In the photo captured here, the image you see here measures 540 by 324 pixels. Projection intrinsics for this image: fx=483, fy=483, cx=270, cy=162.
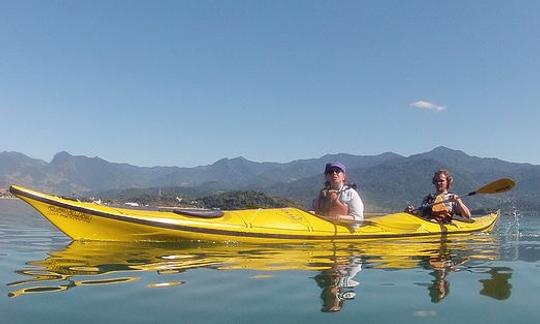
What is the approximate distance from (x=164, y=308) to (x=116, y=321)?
532 millimetres

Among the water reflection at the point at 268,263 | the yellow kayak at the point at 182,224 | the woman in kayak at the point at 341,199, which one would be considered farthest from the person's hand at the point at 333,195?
the water reflection at the point at 268,263

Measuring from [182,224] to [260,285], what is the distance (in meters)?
4.08

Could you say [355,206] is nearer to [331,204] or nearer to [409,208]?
[331,204]

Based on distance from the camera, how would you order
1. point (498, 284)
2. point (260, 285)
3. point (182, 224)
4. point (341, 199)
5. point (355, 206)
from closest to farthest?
point (260, 285) → point (498, 284) → point (182, 224) → point (355, 206) → point (341, 199)

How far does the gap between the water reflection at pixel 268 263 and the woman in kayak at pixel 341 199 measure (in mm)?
732

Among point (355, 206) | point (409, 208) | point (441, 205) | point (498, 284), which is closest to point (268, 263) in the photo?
point (498, 284)

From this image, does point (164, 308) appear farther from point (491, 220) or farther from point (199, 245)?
point (491, 220)

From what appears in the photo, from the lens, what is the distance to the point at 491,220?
659 inches

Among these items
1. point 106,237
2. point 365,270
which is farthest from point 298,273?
point 106,237

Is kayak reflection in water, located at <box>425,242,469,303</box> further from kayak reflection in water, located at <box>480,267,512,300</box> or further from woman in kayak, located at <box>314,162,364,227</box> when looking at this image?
woman in kayak, located at <box>314,162,364,227</box>

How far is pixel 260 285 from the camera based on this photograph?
573 cm

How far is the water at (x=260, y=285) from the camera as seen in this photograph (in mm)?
4473

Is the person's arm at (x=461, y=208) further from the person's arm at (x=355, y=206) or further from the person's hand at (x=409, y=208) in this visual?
the person's arm at (x=355, y=206)

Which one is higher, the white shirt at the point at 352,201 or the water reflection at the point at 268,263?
the white shirt at the point at 352,201
